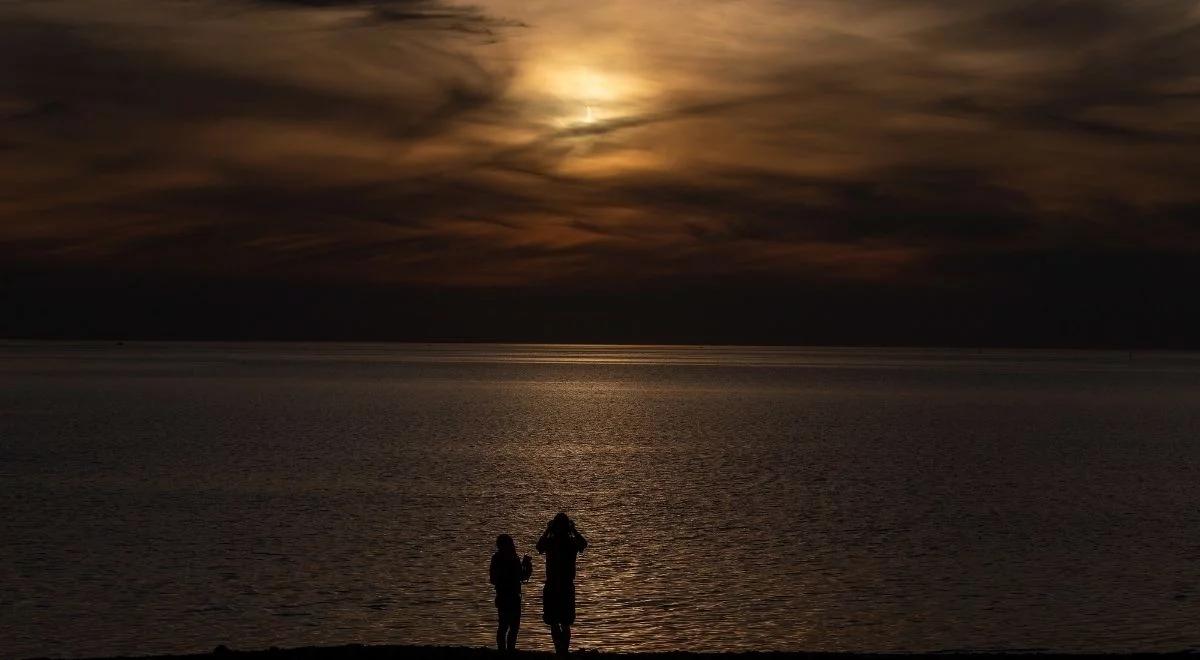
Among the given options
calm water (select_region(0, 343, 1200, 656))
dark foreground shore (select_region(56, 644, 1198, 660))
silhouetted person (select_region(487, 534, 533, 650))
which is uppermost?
silhouetted person (select_region(487, 534, 533, 650))

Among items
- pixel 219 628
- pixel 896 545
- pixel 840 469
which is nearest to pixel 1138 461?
pixel 840 469

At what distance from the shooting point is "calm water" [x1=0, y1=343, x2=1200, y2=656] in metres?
27.2

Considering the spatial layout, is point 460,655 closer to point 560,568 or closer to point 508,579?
point 508,579

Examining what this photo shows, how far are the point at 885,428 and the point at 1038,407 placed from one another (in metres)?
48.5

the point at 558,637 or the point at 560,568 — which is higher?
the point at 560,568

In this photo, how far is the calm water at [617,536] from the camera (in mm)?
→ 27188

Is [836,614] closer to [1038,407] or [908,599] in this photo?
[908,599]

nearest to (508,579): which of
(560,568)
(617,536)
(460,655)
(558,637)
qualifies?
(560,568)

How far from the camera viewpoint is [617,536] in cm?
4088

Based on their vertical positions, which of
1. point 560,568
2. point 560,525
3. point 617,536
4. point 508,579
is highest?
point 560,525

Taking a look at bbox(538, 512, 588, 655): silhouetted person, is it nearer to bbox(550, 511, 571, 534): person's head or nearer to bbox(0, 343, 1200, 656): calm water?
bbox(550, 511, 571, 534): person's head

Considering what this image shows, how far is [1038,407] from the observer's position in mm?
147000

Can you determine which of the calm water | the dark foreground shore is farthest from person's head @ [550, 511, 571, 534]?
the calm water

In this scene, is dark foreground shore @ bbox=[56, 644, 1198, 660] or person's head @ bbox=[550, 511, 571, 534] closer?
dark foreground shore @ bbox=[56, 644, 1198, 660]
